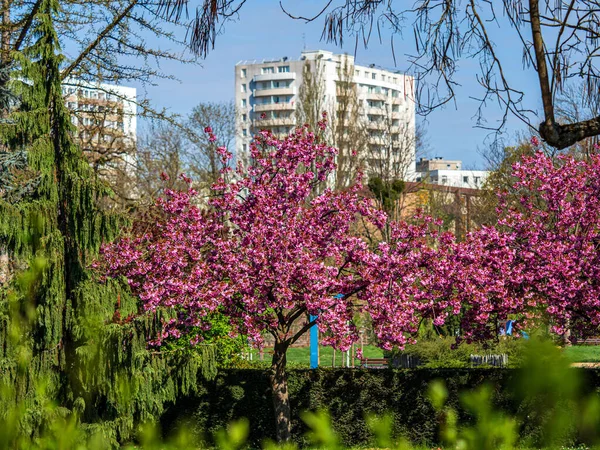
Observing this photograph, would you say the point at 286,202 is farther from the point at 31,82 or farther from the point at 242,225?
the point at 31,82

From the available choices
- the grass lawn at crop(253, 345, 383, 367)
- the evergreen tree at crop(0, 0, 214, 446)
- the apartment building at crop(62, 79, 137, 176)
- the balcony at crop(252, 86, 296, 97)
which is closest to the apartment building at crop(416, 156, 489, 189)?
the balcony at crop(252, 86, 296, 97)

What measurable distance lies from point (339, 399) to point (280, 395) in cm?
153

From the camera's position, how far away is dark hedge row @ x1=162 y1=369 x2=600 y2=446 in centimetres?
1609

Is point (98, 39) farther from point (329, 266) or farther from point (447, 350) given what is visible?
point (447, 350)

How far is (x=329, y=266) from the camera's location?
14938 mm

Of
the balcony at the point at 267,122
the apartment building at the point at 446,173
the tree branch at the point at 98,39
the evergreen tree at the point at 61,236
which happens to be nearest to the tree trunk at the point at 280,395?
the evergreen tree at the point at 61,236

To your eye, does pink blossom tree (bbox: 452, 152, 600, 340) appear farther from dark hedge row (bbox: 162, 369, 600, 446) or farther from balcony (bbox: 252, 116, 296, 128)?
balcony (bbox: 252, 116, 296, 128)

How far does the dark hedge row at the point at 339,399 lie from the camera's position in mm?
16094

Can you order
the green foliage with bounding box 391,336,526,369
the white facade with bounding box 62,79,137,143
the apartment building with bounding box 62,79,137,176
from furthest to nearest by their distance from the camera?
the green foliage with bounding box 391,336,526,369 → the apartment building with bounding box 62,79,137,176 → the white facade with bounding box 62,79,137,143

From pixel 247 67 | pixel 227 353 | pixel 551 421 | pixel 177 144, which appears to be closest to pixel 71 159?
pixel 227 353

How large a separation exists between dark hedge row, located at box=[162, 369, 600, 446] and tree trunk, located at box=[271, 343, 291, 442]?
872mm

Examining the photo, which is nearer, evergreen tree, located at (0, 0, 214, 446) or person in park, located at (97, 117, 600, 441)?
evergreen tree, located at (0, 0, 214, 446)

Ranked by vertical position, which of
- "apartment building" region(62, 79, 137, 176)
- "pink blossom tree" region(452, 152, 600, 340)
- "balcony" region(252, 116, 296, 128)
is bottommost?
"pink blossom tree" region(452, 152, 600, 340)

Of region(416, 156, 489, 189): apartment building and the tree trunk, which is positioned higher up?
region(416, 156, 489, 189): apartment building
